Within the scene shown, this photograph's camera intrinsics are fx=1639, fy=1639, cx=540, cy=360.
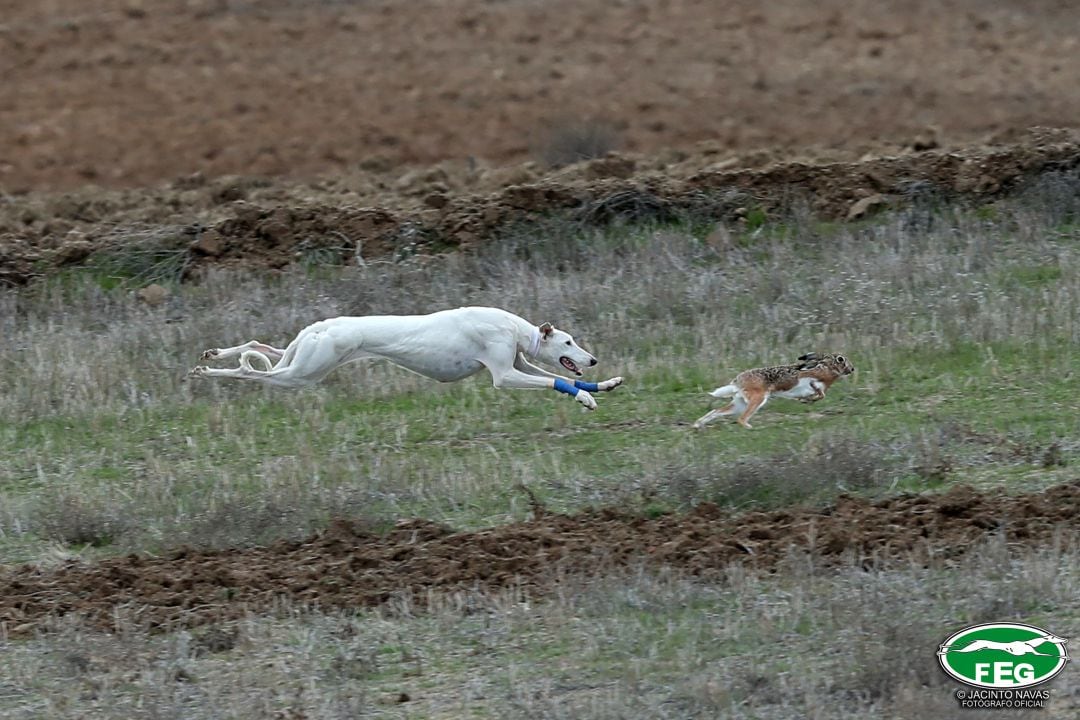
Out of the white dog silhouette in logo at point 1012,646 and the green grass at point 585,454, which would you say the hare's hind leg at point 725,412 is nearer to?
the green grass at point 585,454

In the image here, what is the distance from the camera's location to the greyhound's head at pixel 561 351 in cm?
1130

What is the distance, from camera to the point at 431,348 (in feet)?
36.6

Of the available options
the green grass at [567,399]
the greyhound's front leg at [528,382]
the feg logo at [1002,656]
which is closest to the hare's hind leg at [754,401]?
the green grass at [567,399]

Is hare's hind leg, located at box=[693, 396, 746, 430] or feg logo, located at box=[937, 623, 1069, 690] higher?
hare's hind leg, located at box=[693, 396, 746, 430]

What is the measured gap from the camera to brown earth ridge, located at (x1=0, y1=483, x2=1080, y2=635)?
27.2 feet

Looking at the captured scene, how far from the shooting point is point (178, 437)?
40.2ft

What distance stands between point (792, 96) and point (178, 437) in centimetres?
1755

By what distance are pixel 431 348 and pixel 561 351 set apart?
2.97 ft

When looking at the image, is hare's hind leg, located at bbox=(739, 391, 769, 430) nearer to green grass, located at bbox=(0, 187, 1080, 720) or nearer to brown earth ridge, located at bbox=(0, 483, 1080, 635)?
green grass, located at bbox=(0, 187, 1080, 720)

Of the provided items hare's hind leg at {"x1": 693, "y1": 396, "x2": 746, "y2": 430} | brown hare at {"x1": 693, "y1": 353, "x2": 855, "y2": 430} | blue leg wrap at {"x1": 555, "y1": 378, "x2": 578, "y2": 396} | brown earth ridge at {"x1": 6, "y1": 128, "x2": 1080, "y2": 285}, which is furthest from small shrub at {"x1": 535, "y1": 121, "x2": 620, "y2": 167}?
blue leg wrap at {"x1": 555, "y1": 378, "x2": 578, "y2": 396}

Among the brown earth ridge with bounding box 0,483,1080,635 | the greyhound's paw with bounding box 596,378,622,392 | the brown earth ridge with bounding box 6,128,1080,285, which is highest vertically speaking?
the brown earth ridge with bounding box 6,128,1080,285

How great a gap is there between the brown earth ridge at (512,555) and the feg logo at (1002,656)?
1363mm

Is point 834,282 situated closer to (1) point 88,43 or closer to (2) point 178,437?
(2) point 178,437

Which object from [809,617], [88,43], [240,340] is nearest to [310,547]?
[809,617]
